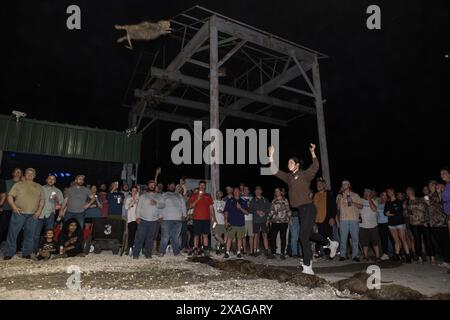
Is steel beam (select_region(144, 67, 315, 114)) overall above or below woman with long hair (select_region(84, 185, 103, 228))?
above

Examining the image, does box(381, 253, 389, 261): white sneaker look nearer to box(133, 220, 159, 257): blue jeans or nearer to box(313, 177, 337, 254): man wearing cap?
box(313, 177, 337, 254): man wearing cap

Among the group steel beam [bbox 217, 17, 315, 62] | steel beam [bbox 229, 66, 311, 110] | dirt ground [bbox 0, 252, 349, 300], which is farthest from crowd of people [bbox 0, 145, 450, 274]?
steel beam [bbox 229, 66, 311, 110]

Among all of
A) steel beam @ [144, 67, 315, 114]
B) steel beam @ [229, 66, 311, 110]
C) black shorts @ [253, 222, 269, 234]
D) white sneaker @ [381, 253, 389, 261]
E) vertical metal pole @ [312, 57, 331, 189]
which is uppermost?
steel beam @ [229, 66, 311, 110]

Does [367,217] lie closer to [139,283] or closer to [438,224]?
[438,224]

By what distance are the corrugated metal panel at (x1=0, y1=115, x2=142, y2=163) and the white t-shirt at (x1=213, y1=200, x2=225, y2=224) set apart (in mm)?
8968

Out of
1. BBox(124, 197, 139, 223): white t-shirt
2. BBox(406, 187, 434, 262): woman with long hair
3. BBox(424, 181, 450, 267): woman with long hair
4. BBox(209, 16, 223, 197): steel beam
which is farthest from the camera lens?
BBox(209, 16, 223, 197): steel beam

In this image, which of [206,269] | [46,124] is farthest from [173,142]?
[206,269]

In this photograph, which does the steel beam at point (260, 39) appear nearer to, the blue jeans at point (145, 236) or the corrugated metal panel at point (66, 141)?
the blue jeans at point (145, 236)

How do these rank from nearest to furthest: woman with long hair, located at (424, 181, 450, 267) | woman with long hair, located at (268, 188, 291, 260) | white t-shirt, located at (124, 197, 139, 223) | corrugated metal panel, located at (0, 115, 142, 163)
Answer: woman with long hair, located at (424, 181, 450, 267) → woman with long hair, located at (268, 188, 291, 260) → white t-shirt, located at (124, 197, 139, 223) → corrugated metal panel, located at (0, 115, 142, 163)

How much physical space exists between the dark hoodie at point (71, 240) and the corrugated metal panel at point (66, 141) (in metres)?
8.96

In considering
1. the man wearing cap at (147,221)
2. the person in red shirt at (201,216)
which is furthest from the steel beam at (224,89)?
the man wearing cap at (147,221)

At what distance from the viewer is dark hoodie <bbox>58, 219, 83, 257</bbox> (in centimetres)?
678

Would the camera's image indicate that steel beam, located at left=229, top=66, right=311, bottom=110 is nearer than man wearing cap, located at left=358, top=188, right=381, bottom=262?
No

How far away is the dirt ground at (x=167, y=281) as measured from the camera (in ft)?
11.3
